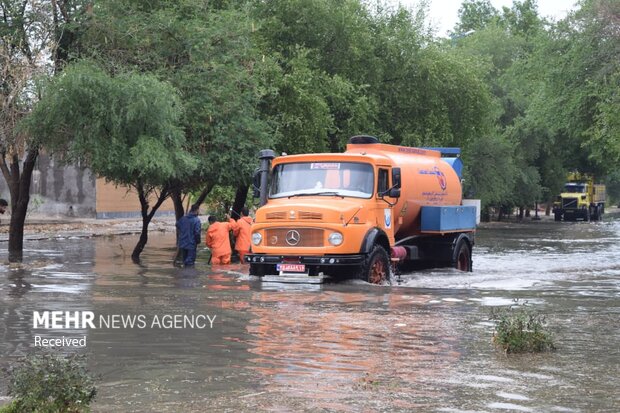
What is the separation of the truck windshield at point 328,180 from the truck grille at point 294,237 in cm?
112

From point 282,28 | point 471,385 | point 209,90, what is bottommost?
point 471,385

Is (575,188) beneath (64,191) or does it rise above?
above

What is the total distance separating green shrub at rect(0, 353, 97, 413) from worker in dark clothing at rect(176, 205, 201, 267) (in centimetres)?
1687

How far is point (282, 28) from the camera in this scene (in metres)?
33.3

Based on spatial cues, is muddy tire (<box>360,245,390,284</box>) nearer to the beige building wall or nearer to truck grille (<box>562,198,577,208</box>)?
the beige building wall

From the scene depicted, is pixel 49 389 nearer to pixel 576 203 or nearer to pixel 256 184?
pixel 256 184

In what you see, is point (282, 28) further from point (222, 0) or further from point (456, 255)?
point (456, 255)

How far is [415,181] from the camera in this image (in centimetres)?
2364

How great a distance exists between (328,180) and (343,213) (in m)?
1.35

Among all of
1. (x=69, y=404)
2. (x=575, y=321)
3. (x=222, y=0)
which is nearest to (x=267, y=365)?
(x=69, y=404)

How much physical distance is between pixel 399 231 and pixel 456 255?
1961mm

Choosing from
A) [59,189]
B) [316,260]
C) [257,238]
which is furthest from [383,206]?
[59,189]

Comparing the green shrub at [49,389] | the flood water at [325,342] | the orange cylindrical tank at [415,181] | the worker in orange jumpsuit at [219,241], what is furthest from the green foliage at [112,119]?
the green shrub at [49,389]
